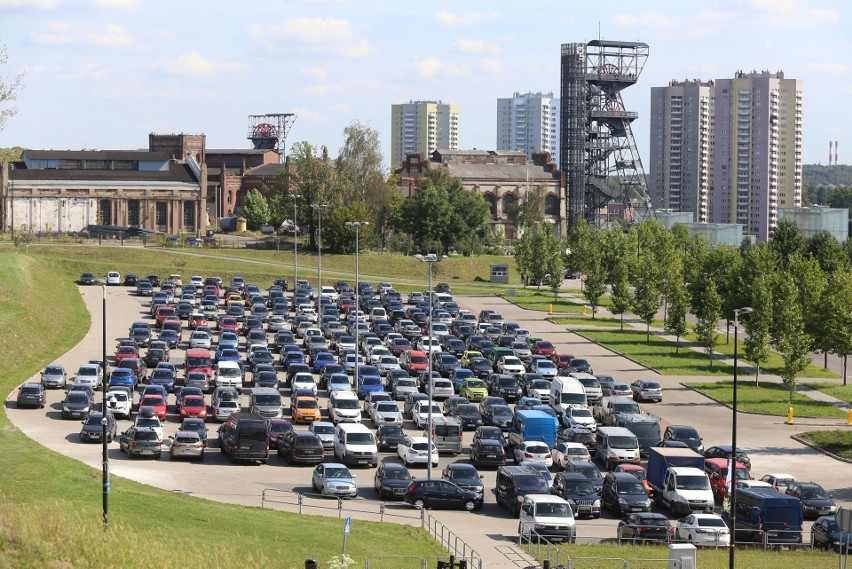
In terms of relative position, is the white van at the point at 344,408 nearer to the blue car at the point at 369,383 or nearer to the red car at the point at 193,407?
the blue car at the point at 369,383

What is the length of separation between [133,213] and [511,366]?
9885 cm

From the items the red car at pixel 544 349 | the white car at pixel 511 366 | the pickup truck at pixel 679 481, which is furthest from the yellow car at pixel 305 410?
the red car at pixel 544 349

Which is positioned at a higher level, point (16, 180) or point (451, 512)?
point (16, 180)

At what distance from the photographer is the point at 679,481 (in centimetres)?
4241

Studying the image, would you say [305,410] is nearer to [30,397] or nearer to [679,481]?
[30,397]

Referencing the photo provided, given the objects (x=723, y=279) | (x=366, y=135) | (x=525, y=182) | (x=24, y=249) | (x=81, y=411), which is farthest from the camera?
(x=525, y=182)

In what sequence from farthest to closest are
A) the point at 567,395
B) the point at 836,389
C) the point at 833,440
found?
the point at 836,389 < the point at 567,395 < the point at 833,440

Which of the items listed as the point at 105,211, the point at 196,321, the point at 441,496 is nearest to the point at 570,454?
the point at 441,496

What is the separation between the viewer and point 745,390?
6894cm

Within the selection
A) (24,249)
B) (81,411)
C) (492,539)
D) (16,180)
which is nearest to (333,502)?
(492,539)

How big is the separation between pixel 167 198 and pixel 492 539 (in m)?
129

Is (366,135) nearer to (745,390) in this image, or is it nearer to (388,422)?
(745,390)

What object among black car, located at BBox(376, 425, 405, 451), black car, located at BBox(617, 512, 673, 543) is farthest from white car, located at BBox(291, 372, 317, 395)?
black car, located at BBox(617, 512, 673, 543)

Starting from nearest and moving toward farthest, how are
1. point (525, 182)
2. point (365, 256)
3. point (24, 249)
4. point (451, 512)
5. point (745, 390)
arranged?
point (451, 512) → point (745, 390) → point (24, 249) → point (365, 256) → point (525, 182)
